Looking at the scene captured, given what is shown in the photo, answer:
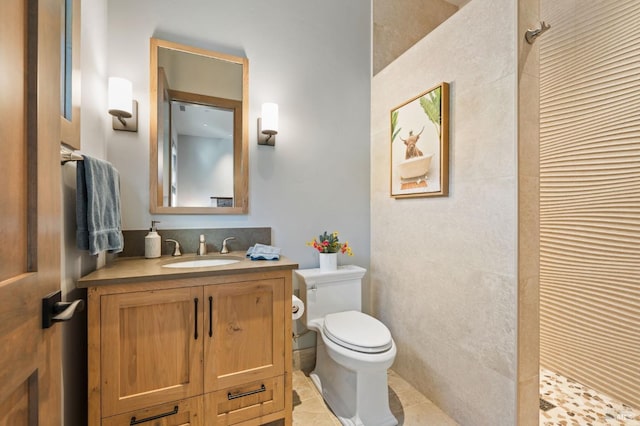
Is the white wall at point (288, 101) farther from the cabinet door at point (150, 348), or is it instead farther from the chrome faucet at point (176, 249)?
the cabinet door at point (150, 348)

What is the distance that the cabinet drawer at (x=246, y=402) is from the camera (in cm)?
133

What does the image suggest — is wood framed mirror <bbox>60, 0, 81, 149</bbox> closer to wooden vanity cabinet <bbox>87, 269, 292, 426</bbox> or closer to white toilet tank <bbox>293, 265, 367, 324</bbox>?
wooden vanity cabinet <bbox>87, 269, 292, 426</bbox>

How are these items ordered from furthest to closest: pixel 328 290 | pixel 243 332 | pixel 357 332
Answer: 1. pixel 328 290
2. pixel 357 332
3. pixel 243 332

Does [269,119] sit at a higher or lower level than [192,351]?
higher

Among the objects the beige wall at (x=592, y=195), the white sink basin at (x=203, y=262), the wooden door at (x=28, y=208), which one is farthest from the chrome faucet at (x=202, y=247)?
the beige wall at (x=592, y=195)

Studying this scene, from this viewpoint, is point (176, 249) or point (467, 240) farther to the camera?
point (176, 249)

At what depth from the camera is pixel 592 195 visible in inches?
70.1

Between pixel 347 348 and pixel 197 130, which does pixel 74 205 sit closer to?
pixel 197 130

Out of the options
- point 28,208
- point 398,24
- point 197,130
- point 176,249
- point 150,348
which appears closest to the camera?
point 28,208

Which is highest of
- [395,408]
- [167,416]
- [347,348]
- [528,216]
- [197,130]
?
[197,130]

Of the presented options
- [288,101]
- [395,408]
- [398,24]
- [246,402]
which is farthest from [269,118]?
[395,408]

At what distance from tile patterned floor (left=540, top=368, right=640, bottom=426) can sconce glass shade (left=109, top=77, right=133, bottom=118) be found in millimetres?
2851

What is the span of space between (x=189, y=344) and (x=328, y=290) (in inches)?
37.2

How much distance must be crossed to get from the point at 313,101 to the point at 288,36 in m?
0.48
